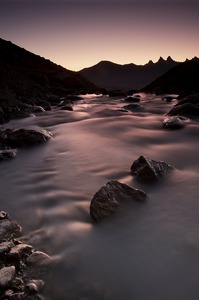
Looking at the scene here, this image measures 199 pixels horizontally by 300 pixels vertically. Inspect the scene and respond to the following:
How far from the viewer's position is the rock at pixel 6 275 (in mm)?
2559

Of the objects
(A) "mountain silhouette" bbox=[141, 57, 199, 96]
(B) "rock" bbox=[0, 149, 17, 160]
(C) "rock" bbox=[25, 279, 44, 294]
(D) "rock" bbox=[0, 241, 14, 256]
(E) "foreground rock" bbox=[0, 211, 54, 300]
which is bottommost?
(C) "rock" bbox=[25, 279, 44, 294]

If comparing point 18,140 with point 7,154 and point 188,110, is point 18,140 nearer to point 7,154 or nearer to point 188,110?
point 7,154

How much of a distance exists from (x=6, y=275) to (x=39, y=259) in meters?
0.40

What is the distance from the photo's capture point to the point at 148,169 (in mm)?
4914

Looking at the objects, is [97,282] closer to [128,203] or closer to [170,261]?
[170,261]

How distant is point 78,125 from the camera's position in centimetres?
1148

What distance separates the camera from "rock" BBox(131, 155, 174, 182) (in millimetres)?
4855

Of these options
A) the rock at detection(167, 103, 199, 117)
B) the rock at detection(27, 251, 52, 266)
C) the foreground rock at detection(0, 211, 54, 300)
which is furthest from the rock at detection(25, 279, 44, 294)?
the rock at detection(167, 103, 199, 117)

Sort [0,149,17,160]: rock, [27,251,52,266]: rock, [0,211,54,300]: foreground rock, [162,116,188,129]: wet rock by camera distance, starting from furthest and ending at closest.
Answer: [162,116,188,129]: wet rock, [0,149,17,160]: rock, [27,251,52,266]: rock, [0,211,54,300]: foreground rock

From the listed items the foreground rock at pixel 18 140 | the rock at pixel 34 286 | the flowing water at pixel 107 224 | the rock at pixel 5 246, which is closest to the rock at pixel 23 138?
the foreground rock at pixel 18 140

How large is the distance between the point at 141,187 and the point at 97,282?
213 centimetres

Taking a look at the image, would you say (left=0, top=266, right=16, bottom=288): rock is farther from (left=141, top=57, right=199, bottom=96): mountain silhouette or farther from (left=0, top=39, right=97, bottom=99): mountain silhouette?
(left=141, top=57, right=199, bottom=96): mountain silhouette

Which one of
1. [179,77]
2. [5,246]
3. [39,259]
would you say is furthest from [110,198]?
[179,77]

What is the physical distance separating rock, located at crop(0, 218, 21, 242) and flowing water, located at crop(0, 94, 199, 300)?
0.10 m
